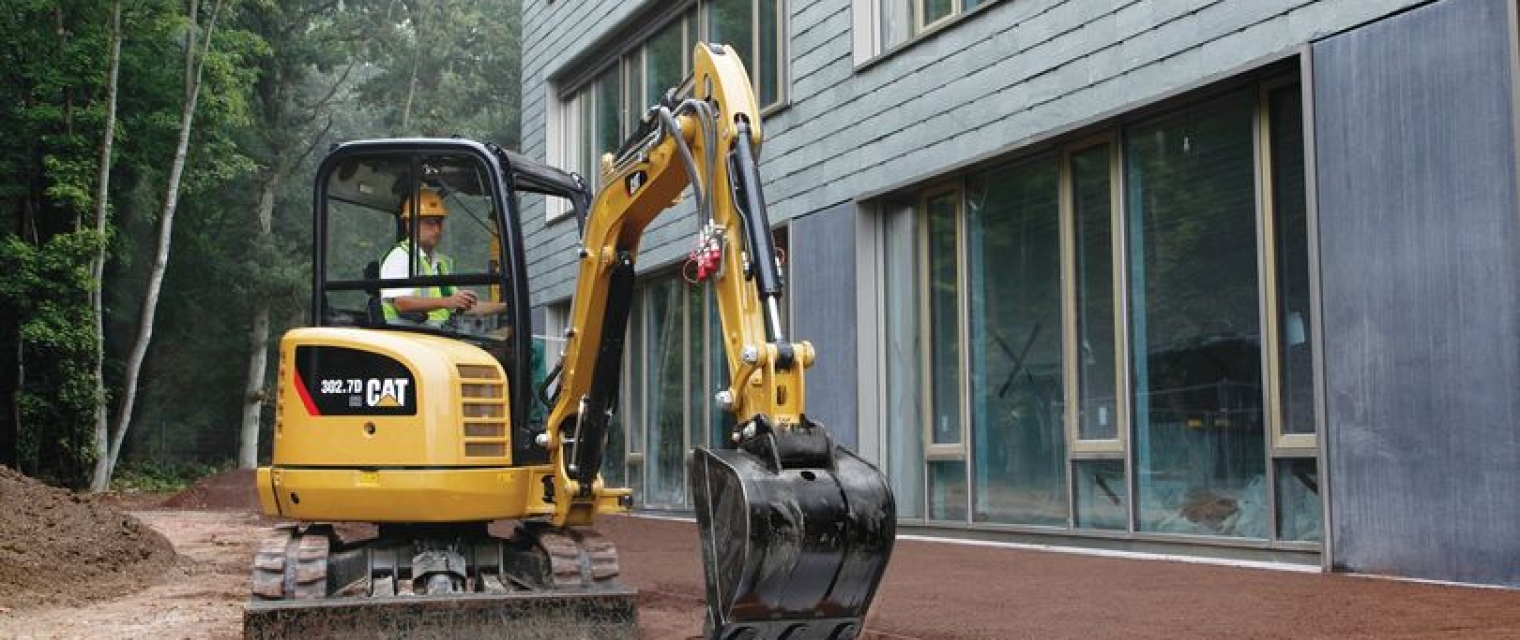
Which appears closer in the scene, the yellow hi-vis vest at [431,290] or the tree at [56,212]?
the yellow hi-vis vest at [431,290]

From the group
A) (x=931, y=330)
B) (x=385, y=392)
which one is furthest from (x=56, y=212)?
(x=385, y=392)

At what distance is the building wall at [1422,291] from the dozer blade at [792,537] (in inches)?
152

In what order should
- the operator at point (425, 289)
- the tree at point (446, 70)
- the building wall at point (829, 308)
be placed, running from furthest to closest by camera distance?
the tree at point (446, 70)
the building wall at point (829, 308)
the operator at point (425, 289)

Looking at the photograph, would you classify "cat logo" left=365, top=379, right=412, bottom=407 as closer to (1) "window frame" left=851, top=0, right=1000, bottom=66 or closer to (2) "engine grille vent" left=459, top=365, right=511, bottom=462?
(2) "engine grille vent" left=459, top=365, right=511, bottom=462

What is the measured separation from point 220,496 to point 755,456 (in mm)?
21109

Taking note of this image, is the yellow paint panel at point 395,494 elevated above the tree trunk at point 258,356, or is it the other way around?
the tree trunk at point 258,356

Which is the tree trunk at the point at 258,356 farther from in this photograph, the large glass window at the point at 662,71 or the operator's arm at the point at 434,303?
the operator's arm at the point at 434,303

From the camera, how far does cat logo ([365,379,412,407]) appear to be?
6641 mm

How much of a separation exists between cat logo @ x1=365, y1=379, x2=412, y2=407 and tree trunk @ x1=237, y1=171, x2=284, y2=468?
29.8 m

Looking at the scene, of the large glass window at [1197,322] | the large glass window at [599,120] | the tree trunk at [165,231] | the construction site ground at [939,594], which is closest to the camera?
the construction site ground at [939,594]

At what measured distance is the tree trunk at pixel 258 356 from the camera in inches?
1396

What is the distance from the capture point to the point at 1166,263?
370 inches

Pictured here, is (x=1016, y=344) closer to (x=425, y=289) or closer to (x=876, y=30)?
(x=876, y=30)

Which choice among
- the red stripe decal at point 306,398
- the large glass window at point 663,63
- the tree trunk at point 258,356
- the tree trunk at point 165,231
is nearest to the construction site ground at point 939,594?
the red stripe decal at point 306,398
